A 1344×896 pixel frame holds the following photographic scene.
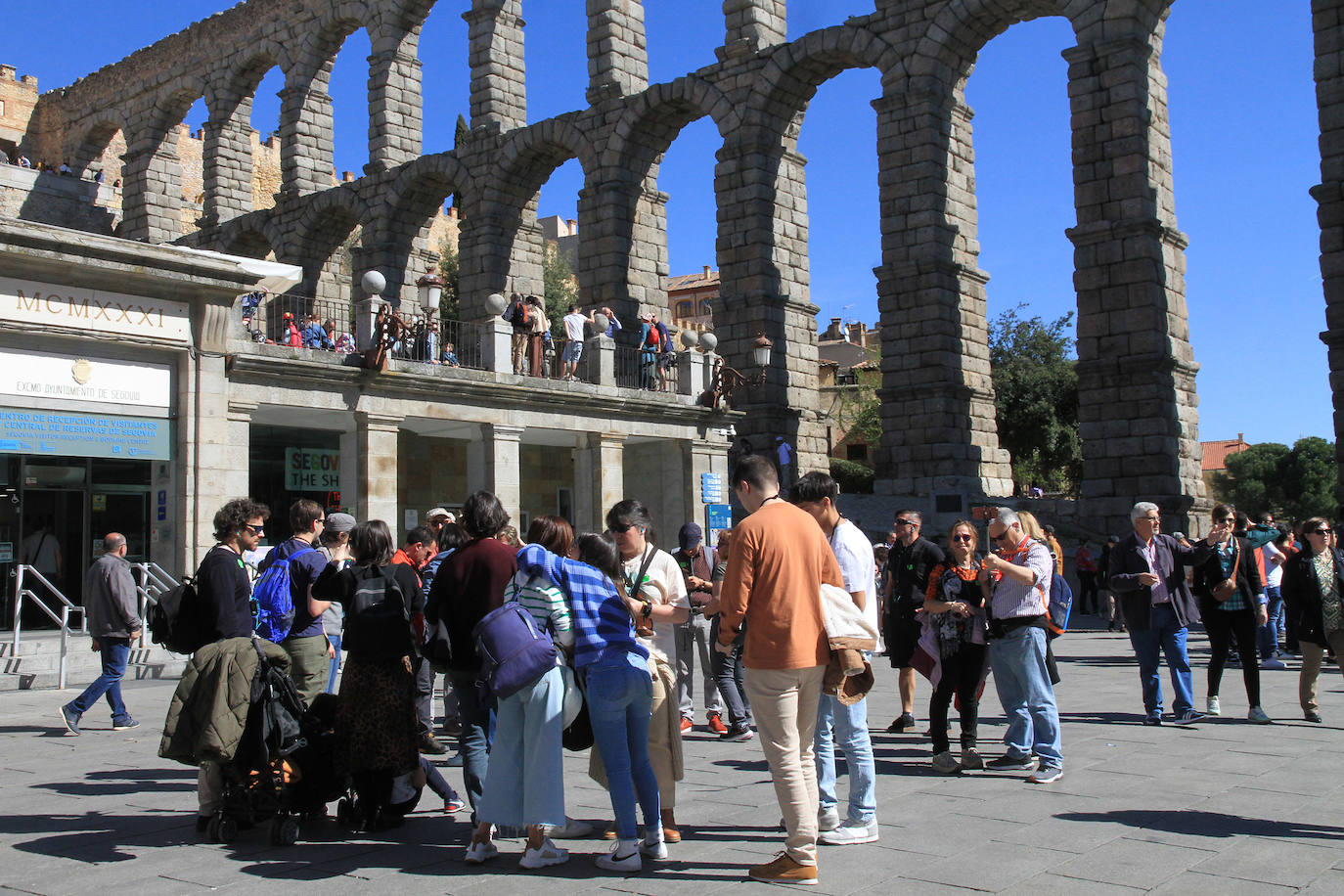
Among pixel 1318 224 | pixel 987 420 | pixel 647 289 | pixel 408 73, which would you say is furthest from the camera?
pixel 408 73

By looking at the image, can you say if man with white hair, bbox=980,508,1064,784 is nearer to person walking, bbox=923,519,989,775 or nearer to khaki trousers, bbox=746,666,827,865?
person walking, bbox=923,519,989,775

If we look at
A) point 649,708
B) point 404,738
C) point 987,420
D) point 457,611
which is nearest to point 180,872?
point 404,738

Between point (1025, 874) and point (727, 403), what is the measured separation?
1810 centimetres

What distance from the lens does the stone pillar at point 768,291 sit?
92.7 feet

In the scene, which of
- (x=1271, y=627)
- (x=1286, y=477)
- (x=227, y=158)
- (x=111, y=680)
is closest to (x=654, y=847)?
(x=111, y=680)

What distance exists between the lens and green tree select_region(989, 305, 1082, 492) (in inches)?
1688

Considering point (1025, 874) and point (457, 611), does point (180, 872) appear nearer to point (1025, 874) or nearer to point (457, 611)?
point (457, 611)

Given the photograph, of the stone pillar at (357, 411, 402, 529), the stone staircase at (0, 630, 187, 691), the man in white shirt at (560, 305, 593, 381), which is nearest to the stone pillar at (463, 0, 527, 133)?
the man in white shirt at (560, 305, 593, 381)

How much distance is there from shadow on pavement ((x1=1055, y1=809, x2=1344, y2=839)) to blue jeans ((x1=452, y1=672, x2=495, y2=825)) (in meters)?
2.86

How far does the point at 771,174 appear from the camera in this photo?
94.1 ft

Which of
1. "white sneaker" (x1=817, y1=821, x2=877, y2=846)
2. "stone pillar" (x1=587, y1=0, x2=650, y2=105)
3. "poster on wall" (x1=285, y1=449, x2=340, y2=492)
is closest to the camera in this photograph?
"white sneaker" (x1=817, y1=821, x2=877, y2=846)

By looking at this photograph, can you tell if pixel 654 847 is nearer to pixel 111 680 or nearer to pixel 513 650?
pixel 513 650

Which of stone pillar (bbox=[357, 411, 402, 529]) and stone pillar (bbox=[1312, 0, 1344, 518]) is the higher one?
stone pillar (bbox=[1312, 0, 1344, 518])

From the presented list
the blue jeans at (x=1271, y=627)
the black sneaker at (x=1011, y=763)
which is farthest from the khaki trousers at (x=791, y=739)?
the blue jeans at (x=1271, y=627)
